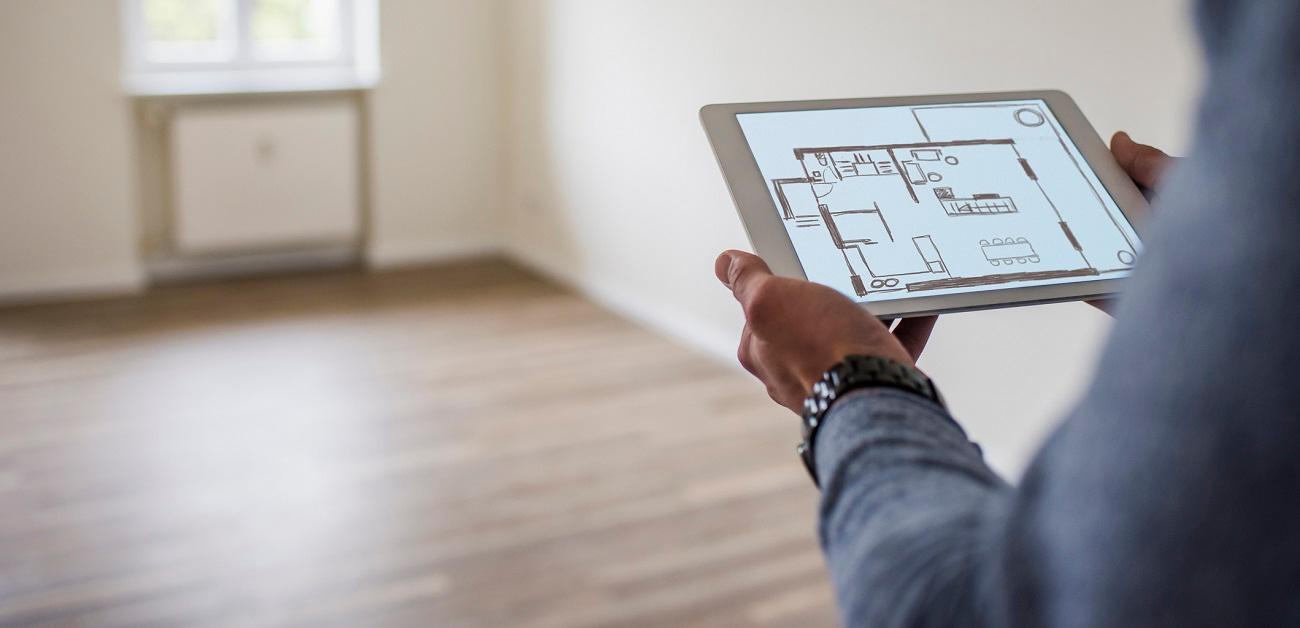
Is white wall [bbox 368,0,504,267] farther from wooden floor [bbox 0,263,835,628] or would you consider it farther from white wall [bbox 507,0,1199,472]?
wooden floor [bbox 0,263,835,628]

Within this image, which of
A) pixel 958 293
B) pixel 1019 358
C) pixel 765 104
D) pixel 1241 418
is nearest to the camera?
pixel 1241 418

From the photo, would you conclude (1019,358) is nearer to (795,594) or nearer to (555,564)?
(795,594)

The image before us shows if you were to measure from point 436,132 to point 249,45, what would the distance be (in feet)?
2.59

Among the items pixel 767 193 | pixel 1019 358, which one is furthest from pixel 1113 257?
pixel 1019 358

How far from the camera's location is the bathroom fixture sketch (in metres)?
1.08

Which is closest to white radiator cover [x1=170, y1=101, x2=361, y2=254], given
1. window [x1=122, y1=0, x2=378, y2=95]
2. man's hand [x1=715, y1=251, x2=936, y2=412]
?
window [x1=122, y1=0, x2=378, y2=95]

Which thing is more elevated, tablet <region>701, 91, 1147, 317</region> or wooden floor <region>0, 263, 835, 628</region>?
tablet <region>701, 91, 1147, 317</region>

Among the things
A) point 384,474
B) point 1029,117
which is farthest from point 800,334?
point 384,474

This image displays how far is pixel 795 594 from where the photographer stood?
8.90 ft

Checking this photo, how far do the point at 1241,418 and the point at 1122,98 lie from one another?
2.53 metres

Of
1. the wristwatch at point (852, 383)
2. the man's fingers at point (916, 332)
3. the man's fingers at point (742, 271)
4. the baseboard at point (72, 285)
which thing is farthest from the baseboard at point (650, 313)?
the wristwatch at point (852, 383)

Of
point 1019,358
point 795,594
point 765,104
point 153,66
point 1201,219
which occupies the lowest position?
point 795,594

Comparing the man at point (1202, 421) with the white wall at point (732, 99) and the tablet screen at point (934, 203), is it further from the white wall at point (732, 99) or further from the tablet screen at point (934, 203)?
the white wall at point (732, 99)

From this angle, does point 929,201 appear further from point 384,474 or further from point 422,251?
point 422,251
